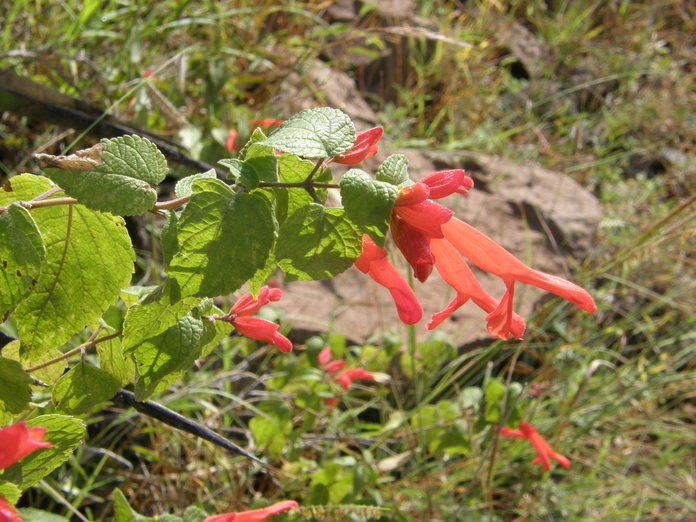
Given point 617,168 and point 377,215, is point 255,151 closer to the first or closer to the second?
point 377,215

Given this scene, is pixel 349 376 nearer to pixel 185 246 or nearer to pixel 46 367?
pixel 46 367

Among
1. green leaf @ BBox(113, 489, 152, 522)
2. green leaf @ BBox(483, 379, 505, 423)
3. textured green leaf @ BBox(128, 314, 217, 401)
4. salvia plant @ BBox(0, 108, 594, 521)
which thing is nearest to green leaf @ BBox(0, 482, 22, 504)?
salvia plant @ BBox(0, 108, 594, 521)

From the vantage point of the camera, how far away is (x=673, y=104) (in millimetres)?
3787

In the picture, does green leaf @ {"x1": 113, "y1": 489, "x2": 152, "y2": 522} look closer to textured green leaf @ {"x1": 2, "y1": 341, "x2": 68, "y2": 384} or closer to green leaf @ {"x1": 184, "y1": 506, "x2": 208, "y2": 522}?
green leaf @ {"x1": 184, "y1": 506, "x2": 208, "y2": 522}

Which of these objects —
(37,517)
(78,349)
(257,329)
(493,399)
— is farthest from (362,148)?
(493,399)

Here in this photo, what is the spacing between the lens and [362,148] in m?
0.57

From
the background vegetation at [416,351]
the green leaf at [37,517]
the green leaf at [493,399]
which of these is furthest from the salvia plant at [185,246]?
the green leaf at [493,399]

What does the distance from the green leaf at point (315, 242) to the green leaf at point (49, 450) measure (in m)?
0.26

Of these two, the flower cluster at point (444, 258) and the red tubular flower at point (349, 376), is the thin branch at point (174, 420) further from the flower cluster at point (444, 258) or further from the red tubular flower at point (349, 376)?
the red tubular flower at point (349, 376)

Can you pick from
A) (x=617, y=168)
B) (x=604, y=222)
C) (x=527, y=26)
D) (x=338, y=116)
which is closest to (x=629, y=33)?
(x=527, y=26)

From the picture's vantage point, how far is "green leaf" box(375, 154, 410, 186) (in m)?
0.54

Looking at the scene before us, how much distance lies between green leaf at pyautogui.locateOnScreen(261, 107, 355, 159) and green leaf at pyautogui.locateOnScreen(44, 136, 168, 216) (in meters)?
0.10

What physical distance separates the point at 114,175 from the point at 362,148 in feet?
0.67

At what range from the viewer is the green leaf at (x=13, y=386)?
1.99ft
